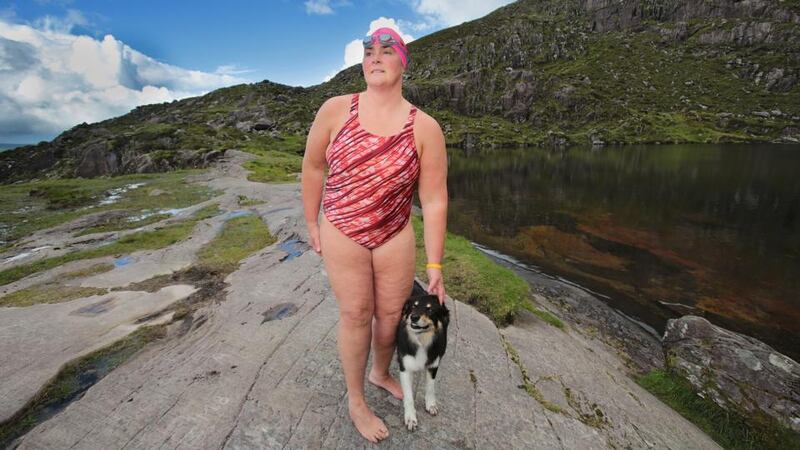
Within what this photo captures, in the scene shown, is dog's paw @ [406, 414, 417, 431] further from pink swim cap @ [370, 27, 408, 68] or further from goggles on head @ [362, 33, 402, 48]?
goggles on head @ [362, 33, 402, 48]

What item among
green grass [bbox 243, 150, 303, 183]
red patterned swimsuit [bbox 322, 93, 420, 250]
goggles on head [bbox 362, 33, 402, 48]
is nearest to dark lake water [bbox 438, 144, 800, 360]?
red patterned swimsuit [bbox 322, 93, 420, 250]

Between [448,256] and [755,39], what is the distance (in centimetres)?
26714

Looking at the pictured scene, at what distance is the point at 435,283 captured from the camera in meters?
3.85

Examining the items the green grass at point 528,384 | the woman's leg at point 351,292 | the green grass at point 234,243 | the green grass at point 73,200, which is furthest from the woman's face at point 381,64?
the green grass at point 73,200

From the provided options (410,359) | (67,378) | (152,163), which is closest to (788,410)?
(410,359)

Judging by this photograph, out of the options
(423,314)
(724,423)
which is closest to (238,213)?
(423,314)

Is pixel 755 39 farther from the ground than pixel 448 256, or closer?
farther from the ground

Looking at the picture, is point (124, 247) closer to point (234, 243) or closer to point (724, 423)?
point (234, 243)

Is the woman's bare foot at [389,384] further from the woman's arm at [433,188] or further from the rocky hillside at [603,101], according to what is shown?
the rocky hillside at [603,101]

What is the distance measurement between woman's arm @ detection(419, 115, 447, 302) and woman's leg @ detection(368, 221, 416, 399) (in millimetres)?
204

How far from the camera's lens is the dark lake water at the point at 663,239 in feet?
49.0

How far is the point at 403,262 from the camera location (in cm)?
366

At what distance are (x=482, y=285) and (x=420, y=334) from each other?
275 inches

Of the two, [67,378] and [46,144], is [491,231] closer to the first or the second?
[67,378]
